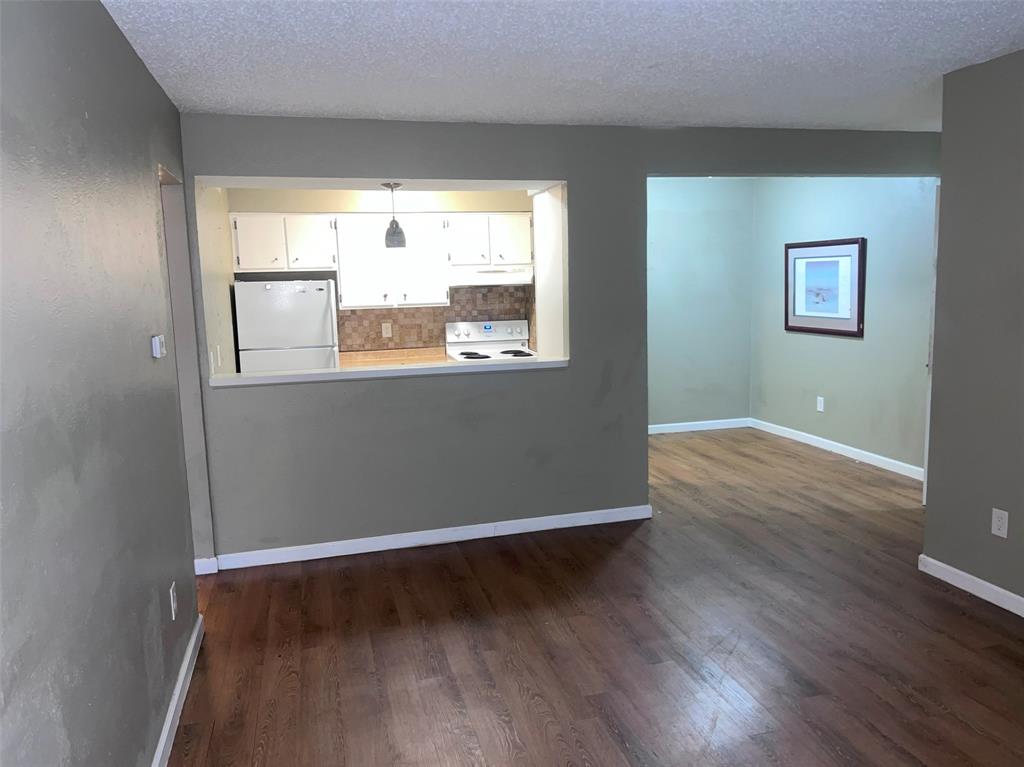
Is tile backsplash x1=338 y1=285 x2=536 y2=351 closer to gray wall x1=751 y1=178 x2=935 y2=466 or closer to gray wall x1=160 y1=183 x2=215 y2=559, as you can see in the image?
gray wall x1=751 y1=178 x2=935 y2=466

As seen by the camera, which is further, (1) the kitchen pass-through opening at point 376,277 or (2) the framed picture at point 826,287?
(2) the framed picture at point 826,287

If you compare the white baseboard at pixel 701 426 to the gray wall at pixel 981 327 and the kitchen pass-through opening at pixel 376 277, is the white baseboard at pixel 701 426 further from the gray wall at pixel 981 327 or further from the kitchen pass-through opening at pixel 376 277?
the gray wall at pixel 981 327

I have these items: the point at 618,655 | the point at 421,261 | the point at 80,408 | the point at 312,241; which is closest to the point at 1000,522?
the point at 618,655

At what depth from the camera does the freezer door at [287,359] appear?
17.3 feet

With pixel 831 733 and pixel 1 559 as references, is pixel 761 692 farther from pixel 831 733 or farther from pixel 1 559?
pixel 1 559

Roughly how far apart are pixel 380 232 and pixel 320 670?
3784 millimetres

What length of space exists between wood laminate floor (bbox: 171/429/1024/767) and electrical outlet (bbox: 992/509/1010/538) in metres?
0.32

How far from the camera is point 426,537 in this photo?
13.3 ft

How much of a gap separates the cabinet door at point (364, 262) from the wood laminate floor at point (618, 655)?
2.52 metres

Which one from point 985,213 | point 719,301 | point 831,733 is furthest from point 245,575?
point 719,301

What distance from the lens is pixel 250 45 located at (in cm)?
249

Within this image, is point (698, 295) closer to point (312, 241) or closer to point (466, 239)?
point (466, 239)

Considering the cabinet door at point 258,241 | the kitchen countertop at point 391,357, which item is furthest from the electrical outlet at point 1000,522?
the cabinet door at point 258,241

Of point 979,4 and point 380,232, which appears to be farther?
point 380,232
